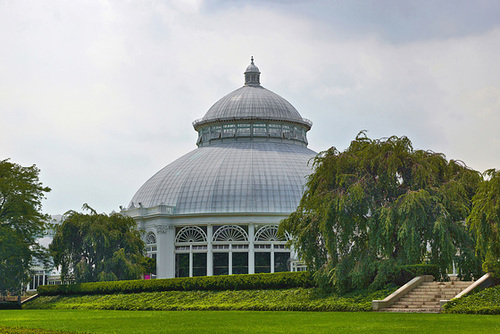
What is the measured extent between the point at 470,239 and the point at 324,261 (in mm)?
7142

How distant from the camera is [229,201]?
230 feet

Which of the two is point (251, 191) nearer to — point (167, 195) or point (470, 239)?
point (167, 195)

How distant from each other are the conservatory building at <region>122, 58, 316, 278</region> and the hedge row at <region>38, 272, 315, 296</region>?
1834 cm

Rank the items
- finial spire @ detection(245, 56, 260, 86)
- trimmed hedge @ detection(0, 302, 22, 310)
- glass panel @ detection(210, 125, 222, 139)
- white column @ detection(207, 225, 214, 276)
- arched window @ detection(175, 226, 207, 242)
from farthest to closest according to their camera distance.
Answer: finial spire @ detection(245, 56, 260, 86) → glass panel @ detection(210, 125, 222, 139) → arched window @ detection(175, 226, 207, 242) → white column @ detection(207, 225, 214, 276) → trimmed hedge @ detection(0, 302, 22, 310)

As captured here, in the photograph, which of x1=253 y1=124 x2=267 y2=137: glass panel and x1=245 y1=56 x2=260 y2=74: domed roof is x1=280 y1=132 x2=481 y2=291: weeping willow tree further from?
x1=245 y1=56 x2=260 y2=74: domed roof

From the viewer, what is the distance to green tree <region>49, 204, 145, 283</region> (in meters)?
53.0

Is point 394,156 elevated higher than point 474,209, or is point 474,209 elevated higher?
point 394,156

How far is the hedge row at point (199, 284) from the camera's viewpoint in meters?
37.4

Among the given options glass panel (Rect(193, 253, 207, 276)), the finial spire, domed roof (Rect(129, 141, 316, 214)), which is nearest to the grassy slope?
glass panel (Rect(193, 253, 207, 276))

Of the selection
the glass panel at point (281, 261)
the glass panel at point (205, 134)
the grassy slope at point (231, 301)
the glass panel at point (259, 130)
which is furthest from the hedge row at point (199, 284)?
the glass panel at point (259, 130)

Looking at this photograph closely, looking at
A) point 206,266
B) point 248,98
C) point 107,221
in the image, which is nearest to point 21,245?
point 107,221

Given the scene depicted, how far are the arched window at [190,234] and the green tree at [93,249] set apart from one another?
48.6 ft

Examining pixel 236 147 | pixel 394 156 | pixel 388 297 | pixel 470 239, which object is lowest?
pixel 388 297

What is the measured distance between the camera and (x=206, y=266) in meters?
68.6
